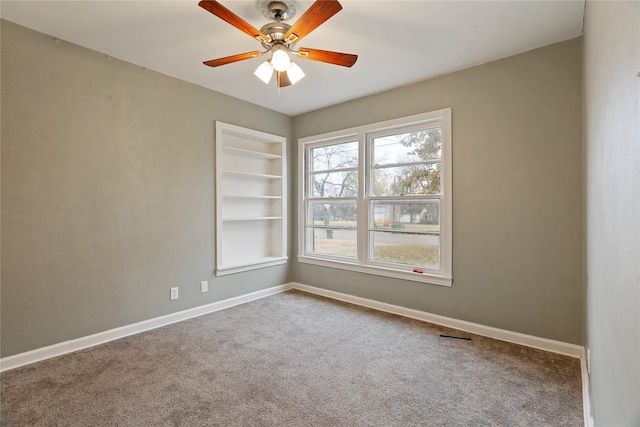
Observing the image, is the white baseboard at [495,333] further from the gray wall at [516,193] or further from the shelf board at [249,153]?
the shelf board at [249,153]

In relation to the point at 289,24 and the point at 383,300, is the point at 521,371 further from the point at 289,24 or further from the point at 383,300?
the point at 289,24

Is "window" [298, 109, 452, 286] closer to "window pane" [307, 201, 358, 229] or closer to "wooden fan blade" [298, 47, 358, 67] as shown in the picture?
"window pane" [307, 201, 358, 229]

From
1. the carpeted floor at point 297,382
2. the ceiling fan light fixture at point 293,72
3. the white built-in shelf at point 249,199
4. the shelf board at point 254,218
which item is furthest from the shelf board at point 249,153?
the carpeted floor at point 297,382

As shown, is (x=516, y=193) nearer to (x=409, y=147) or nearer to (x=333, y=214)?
(x=409, y=147)

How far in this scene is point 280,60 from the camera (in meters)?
2.12

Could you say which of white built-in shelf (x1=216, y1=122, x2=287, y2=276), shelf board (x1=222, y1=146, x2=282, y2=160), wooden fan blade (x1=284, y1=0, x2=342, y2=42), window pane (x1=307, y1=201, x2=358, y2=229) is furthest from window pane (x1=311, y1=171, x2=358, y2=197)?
wooden fan blade (x1=284, y1=0, x2=342, y2=42)

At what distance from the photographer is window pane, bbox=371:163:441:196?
3375 mm

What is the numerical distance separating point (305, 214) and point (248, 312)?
1621 millimetres

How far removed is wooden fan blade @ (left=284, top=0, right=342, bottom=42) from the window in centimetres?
184

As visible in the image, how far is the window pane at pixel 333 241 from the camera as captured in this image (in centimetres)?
412

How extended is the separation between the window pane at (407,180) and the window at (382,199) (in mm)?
11

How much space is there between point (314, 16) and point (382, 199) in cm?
234

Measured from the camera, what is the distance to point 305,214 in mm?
4562

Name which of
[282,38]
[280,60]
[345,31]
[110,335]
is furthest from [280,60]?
[110,335]
